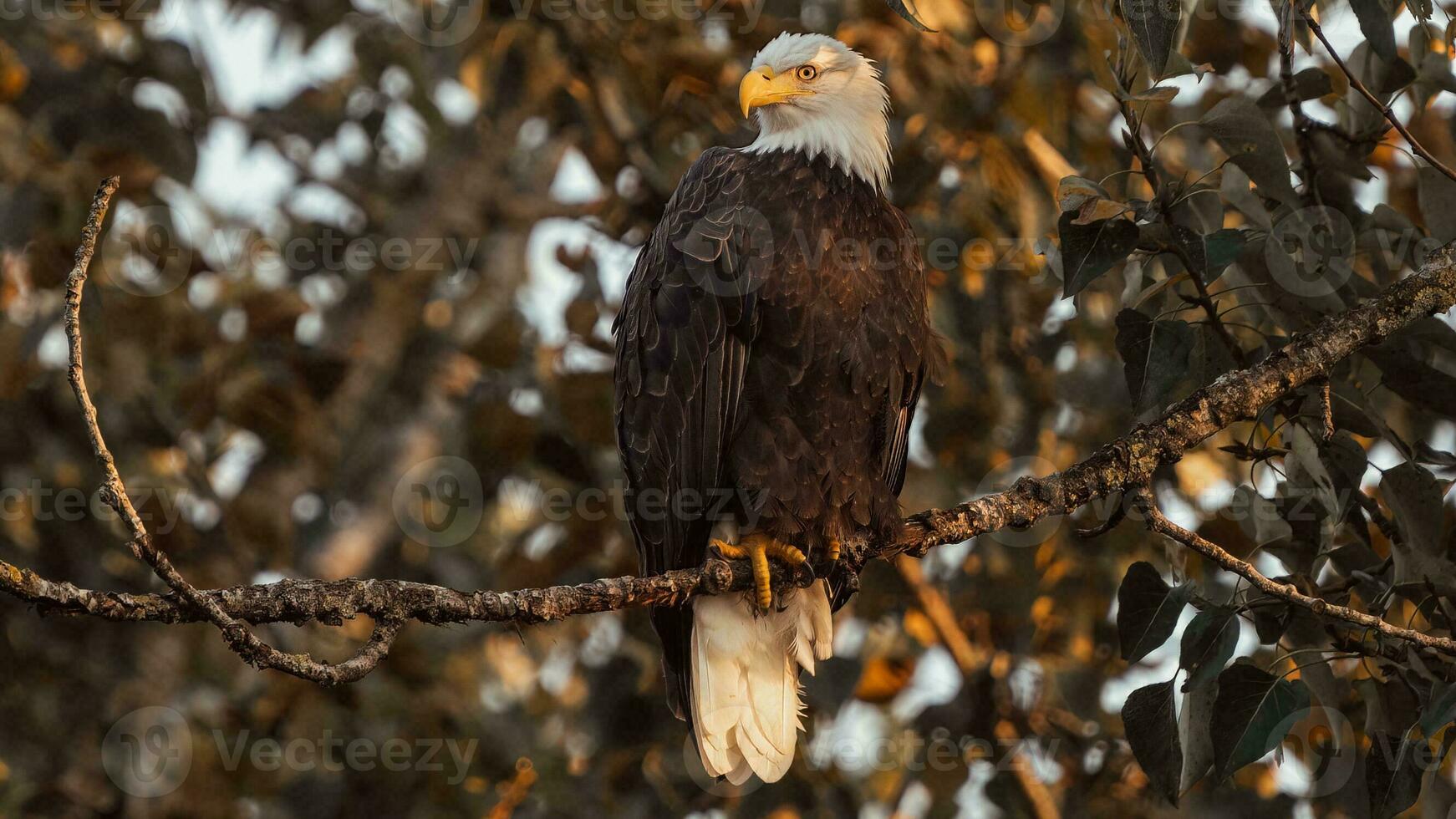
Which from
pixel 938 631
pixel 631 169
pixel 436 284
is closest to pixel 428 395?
pixel 436 284

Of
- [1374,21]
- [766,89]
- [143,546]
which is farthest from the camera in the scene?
[766,89]

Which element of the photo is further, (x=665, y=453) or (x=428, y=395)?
(x=428, y=395)

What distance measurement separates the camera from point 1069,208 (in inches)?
101

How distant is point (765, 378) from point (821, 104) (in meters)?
1.04

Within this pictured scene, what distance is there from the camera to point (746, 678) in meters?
4.13

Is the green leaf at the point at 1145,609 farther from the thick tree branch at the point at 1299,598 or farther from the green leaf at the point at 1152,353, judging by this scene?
the green leaf at the point at 1152,353

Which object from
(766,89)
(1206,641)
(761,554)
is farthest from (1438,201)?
(766,89)

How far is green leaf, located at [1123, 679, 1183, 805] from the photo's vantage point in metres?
2.52

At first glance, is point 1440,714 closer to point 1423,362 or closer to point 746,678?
point 1423,362

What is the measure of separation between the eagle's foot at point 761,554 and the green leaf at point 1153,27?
1722mm

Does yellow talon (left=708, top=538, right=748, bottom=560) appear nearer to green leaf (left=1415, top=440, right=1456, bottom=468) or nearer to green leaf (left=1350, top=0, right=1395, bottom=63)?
green leaf (left=1415, top=440, right=1456, bottom=468)

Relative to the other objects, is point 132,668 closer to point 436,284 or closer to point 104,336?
point 104,336

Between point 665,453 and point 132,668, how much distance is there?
3.01m

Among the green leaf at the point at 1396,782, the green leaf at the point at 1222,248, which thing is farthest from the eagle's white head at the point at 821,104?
the green leaf at the point at 1396,782
